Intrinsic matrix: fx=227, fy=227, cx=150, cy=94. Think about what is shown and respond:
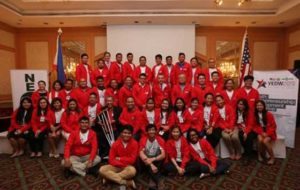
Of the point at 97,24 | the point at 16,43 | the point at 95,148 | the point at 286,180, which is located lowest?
the point at 286,180

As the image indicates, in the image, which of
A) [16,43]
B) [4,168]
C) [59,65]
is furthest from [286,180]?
[16,43]

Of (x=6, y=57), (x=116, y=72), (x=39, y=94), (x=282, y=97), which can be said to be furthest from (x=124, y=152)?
(x=6, y=57)

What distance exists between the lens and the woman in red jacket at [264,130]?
4078 millimetres

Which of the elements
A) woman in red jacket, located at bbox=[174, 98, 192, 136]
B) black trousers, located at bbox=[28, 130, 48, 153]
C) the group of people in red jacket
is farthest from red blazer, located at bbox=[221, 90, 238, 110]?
black trousers, located at bbox=[28, 130, 48, 153]

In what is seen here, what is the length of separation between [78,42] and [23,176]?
6380 millimetres

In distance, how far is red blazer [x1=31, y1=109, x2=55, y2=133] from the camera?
14.9 feet

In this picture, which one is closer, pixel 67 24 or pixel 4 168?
pixel 4 168

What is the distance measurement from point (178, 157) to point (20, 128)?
3181mm

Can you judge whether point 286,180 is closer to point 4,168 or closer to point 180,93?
point 180,93

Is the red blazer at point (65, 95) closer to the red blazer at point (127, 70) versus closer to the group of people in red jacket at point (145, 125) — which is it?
the group of people in red jacket at point (145, 125)

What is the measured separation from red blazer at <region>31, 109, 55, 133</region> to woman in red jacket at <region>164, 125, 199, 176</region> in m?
2.43

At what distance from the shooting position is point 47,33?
8883 mm

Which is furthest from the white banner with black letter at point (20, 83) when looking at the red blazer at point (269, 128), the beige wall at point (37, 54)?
the red blazer at point (269, 128)

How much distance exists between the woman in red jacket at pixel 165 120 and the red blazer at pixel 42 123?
2111 millimetres
